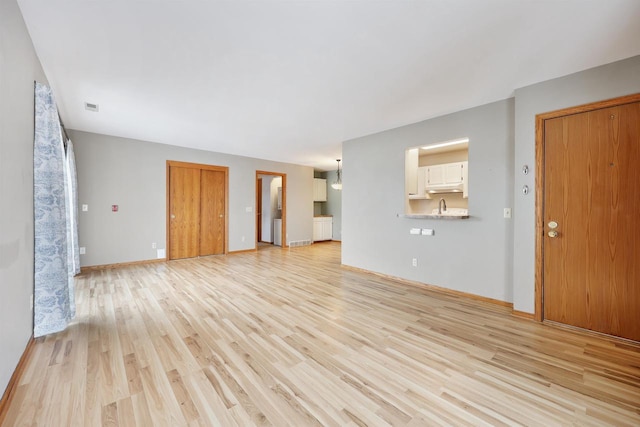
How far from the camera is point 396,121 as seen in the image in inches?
159

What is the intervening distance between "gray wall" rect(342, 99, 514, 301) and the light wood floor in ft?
1.78

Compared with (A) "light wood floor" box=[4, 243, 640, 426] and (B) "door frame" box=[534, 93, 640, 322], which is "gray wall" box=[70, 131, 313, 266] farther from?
(B) "door frame" box=[534, 93, 640, 322]

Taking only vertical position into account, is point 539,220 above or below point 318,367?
above

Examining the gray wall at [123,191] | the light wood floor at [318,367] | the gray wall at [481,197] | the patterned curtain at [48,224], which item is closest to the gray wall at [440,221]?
the gray wall at [481,197]

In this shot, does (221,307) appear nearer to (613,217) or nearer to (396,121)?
(396,121)

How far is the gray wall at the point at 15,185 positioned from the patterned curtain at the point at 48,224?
0.37 ft

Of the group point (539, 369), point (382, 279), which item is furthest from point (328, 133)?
point (539, 369)

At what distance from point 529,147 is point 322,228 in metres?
6.68

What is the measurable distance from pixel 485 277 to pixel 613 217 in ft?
4.46

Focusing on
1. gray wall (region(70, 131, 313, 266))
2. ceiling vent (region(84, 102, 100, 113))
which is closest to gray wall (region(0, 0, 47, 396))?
ceiling vent (region(84, 102, 100, 113))

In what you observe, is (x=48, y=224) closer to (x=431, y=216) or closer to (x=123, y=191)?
(x=123, y=191)

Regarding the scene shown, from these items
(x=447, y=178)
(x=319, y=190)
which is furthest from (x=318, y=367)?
(x=319, y=190)

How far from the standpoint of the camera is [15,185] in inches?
70.3

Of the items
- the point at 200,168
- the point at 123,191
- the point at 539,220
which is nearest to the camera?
the point at 539,220
